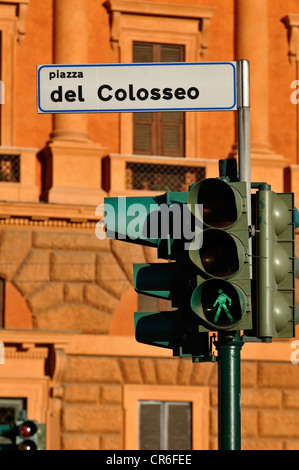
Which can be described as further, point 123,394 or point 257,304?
point 123,394

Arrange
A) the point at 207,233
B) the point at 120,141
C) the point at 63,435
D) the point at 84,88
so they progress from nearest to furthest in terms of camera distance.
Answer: the point at 207,233, the point at 84,88, the point at 63,435, the point at 120,141

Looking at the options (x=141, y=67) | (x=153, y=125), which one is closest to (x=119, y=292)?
(x=153, y=125)

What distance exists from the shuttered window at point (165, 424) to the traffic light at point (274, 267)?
14.5 m

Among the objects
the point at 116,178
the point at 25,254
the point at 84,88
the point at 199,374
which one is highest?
the point at 116,178

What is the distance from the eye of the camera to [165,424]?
21.2 m

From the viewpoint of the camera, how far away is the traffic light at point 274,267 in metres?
6.61

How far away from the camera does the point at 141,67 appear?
7.79 meters

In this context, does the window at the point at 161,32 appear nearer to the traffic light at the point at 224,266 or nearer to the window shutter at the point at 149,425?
the window shutter at the point at 149,425

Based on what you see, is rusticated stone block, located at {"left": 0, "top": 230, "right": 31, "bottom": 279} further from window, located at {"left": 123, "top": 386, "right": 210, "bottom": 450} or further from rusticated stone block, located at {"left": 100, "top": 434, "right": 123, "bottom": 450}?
rusticated stone block, located at {"left": 100, "top": 434, "right": 123, "bottom": 450}

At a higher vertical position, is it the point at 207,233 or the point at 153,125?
the point at 153,125

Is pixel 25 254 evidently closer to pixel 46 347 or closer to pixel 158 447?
pixel 46 347

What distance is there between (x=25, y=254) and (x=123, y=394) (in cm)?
271

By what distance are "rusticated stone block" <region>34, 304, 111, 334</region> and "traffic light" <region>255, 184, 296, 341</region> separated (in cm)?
1433

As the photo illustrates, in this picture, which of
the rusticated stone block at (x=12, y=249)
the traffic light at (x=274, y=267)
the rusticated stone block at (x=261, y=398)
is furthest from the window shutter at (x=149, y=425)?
the traffic light at (x=274, y=267)
